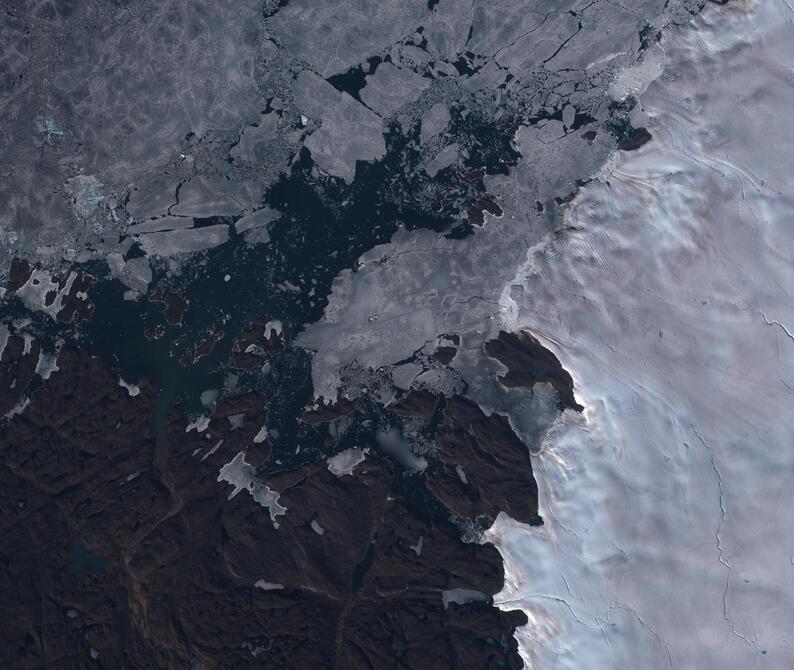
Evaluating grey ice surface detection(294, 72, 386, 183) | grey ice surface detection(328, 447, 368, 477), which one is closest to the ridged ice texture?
grey ice surface detection(328, 447, 368, 477)

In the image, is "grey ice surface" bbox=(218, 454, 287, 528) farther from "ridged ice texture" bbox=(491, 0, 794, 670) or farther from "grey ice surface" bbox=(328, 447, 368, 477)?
"ridged ice texture" bbox=(491, 0, 794, 670)

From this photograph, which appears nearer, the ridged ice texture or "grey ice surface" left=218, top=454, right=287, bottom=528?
the ridged ice texture

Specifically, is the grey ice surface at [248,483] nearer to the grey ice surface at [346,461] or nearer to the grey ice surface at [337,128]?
the grey ice surface at [346,461]

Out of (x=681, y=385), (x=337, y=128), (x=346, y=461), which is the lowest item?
(x=346, y=461)

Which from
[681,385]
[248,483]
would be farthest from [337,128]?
[681,385]

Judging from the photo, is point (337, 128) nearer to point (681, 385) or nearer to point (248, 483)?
point (248, 483)

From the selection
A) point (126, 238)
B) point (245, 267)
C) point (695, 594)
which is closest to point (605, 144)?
point (245, 267)

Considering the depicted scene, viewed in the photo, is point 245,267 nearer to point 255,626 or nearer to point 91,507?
point 91,507

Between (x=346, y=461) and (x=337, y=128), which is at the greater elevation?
(x=337, y=128)
